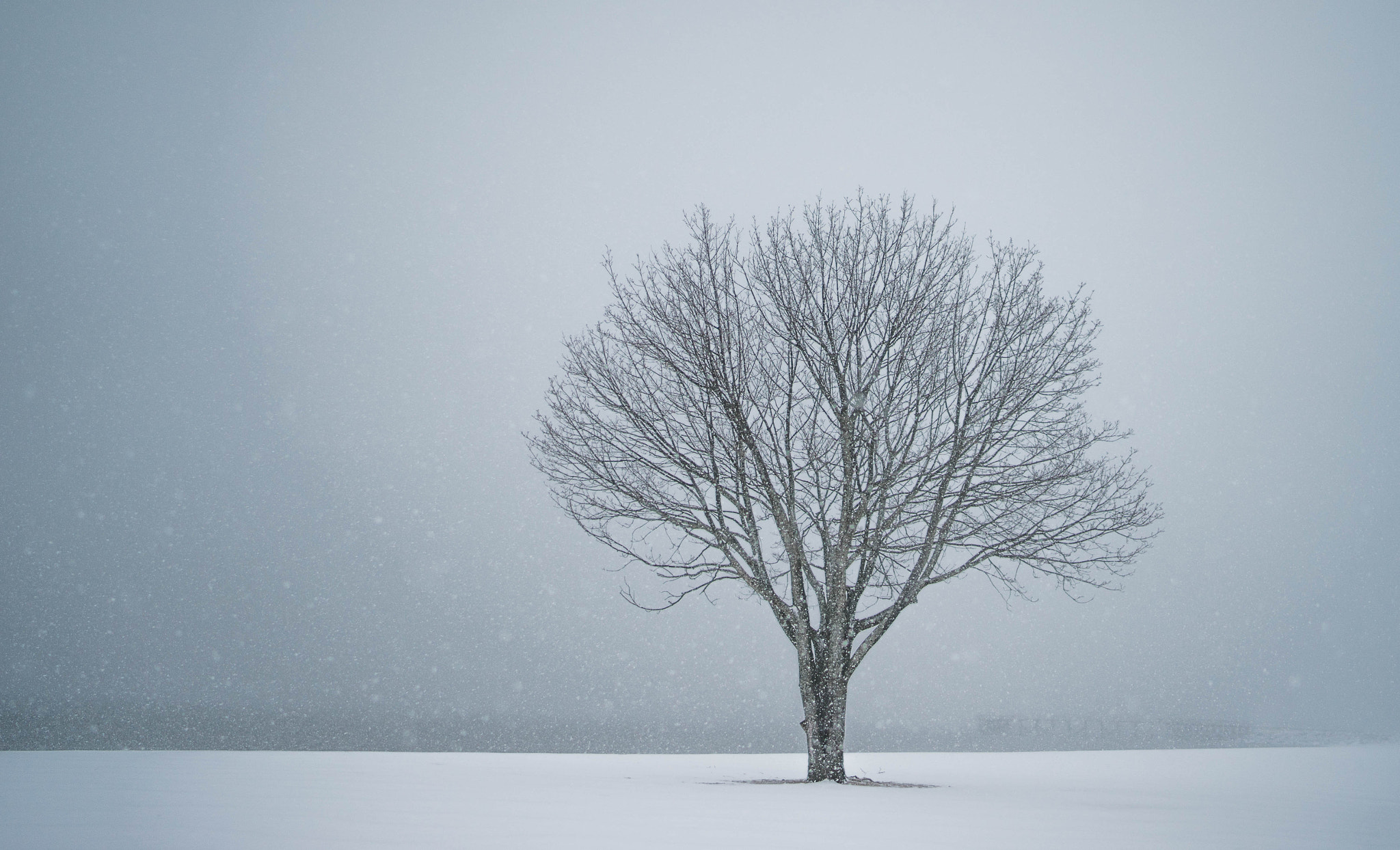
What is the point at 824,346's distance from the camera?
13867 mm

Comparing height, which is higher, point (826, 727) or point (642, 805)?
point (826, 727)

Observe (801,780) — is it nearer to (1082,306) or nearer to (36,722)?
(1082,306)

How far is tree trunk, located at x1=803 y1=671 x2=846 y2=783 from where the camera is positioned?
42.9ft

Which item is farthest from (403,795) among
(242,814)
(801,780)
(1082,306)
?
(1082,306)

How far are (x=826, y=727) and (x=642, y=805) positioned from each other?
5.04 metres

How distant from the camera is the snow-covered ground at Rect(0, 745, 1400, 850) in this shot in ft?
20.7

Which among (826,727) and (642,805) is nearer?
(642,805)

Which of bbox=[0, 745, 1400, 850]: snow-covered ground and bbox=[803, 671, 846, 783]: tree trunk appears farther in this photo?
bbox=[803, 671, 846, 783]: tree trunk

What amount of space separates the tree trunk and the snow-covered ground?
2.41ft

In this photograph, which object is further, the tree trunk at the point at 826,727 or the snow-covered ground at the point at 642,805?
the tree trunk at the point at 826,727

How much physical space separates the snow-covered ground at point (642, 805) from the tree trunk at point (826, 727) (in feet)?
2.41

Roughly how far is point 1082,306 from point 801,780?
889cm

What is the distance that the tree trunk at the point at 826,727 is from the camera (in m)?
13.1

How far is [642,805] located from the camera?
8.95m
